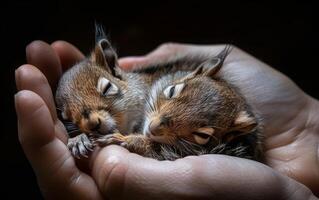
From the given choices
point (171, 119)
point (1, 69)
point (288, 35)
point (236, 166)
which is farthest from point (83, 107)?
point (288, 35)

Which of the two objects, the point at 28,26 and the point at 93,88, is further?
the point at 28,26

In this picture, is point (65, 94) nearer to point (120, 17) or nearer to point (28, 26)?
point (28, 26)

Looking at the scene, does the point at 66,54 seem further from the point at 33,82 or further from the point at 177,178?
the point at 177,178

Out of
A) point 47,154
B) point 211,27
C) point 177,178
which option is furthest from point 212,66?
point 211,27

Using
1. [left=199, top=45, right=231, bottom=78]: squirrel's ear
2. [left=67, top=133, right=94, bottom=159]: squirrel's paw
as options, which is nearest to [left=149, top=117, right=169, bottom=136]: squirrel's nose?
[left=67, top=133, right=94, bottom=159]: squirrel's paw

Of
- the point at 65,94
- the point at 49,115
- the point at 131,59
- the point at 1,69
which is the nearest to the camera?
the point at 49,115
